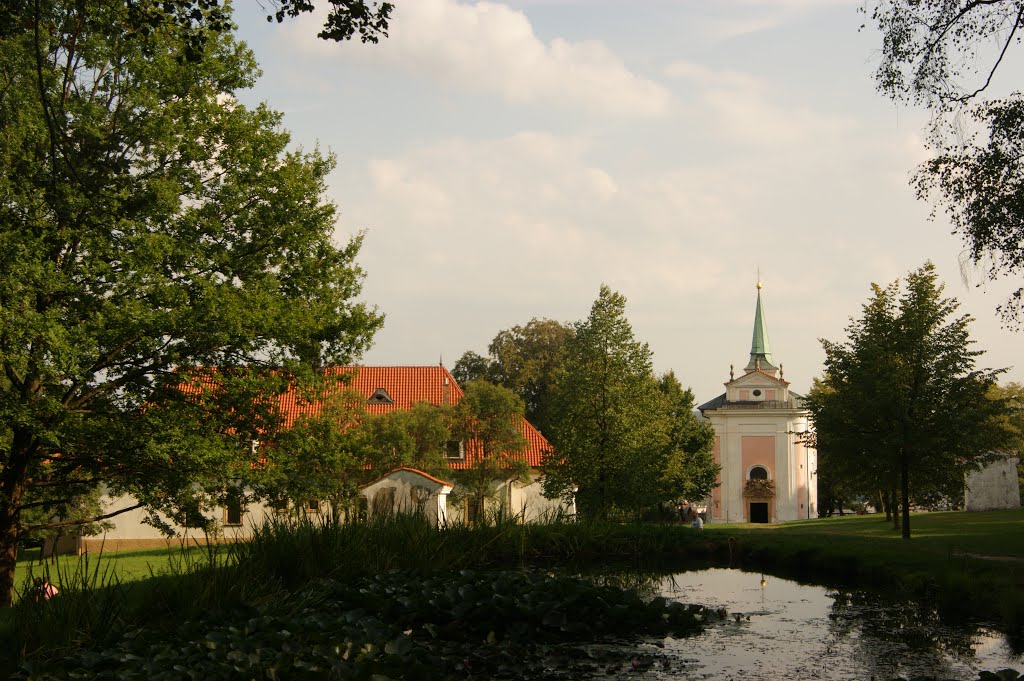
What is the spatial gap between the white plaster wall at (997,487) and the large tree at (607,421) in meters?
15.8

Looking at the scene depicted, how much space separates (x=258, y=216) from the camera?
66.1 feet

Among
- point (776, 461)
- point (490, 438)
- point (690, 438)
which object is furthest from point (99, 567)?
point (776, 461)

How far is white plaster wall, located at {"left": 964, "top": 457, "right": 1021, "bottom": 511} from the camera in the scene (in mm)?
38031

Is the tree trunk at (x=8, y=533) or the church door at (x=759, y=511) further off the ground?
the tree trunk at (x=8, y=533)

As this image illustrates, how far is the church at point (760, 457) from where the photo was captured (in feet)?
218

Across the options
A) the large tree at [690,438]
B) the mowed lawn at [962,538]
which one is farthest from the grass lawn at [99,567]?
the large tree at [690,438]

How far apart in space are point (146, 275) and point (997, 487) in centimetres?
3453

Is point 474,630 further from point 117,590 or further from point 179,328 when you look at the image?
point 179,328

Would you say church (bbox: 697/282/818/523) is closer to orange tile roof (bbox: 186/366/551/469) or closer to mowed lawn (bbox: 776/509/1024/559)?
orange tile roof (bbox: 186/366/551/469)

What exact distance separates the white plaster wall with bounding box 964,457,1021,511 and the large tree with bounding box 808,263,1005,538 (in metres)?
14.6

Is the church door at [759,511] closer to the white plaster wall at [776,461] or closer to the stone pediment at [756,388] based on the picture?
the white plaster wall at [776,461]

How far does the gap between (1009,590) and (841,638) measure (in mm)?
2429

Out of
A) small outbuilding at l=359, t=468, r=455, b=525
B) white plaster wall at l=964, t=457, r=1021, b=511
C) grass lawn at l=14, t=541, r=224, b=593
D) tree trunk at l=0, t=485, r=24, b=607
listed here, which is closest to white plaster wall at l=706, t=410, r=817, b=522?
white plaster wall at l=964, t=457, r=1021, b=511

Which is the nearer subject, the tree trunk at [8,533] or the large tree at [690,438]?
the tree trunk at [8,533]
